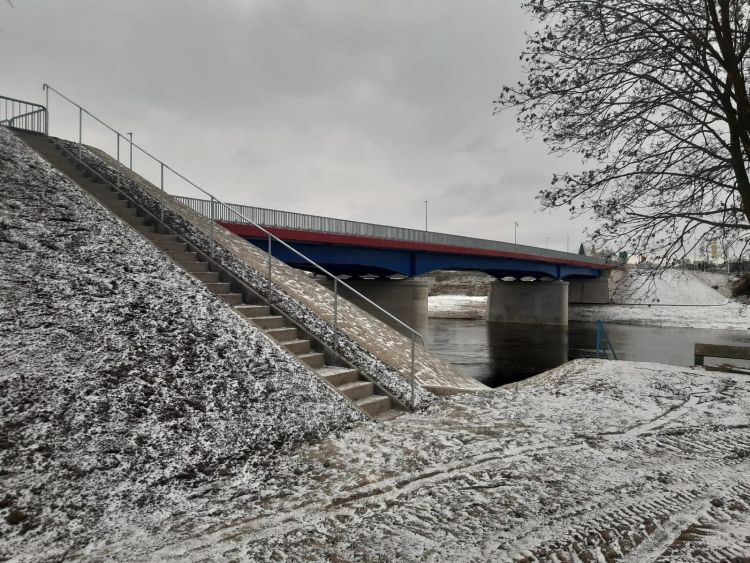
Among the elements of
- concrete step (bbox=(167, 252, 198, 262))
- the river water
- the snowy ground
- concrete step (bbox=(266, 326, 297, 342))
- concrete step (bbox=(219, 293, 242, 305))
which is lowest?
the river water

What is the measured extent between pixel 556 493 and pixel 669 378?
6.62m

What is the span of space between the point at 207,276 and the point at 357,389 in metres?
4.05

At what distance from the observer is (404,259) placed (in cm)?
3059

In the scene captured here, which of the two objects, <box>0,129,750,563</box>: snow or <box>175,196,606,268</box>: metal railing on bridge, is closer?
<box>0,129,750,563</box>: snow

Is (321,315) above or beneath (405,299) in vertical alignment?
above

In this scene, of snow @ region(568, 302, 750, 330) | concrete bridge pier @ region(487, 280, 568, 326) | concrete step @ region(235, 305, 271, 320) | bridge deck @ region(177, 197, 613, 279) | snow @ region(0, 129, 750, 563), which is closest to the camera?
snow @ region(0, 129, 750, 563)

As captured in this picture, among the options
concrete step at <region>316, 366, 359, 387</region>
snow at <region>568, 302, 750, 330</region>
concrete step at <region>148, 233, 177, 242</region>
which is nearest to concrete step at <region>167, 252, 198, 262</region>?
concrete step at <region>148, 233, 177, 242</region>

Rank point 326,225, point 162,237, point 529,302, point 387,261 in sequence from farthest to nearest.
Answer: point 529,302 → point 387,261 → point 326,225 → point 162,237

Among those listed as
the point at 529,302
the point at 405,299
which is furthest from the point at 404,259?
the point at 529,302

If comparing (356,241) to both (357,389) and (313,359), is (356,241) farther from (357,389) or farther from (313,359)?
(357,389)

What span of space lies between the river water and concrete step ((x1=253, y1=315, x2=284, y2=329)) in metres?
15.7

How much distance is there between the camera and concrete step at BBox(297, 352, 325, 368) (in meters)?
7.24

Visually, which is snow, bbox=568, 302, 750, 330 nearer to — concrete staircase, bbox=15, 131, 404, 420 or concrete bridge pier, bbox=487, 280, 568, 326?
concrete bridge pier, bbox=487, 280, 568, 326

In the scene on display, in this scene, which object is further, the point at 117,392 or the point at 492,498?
the point at 117,392
